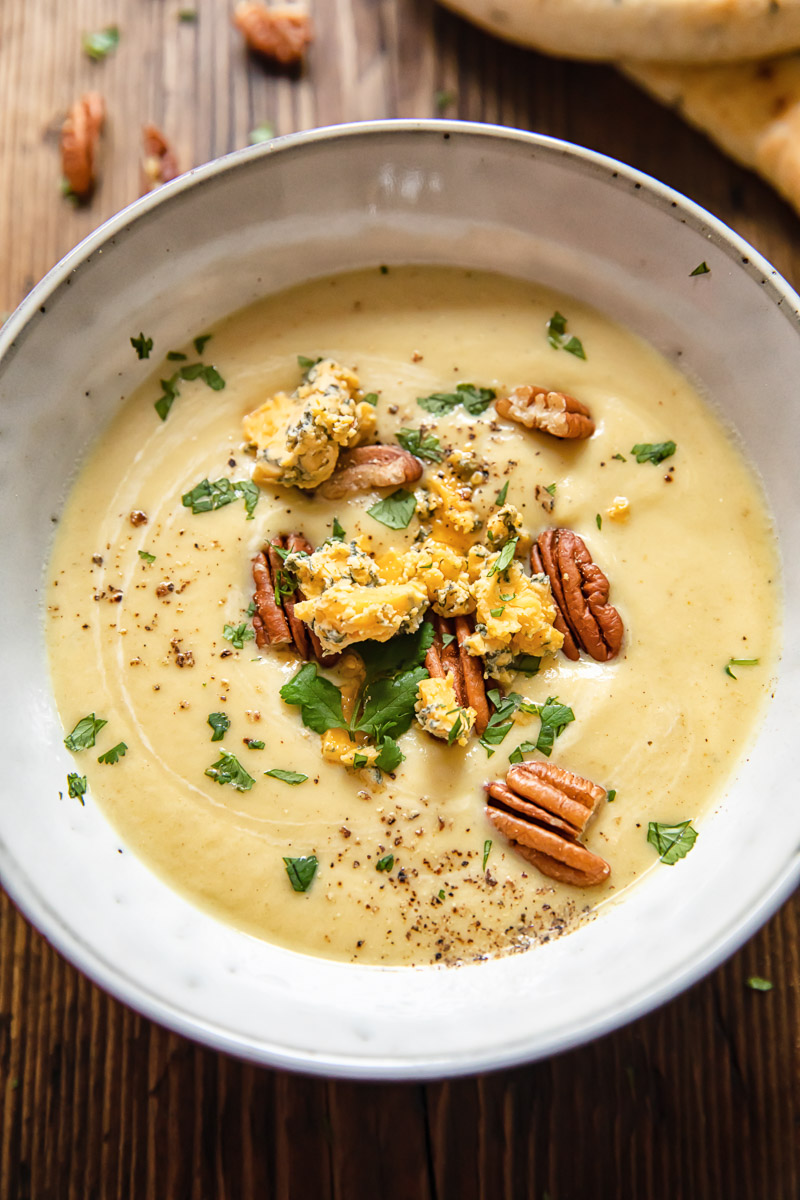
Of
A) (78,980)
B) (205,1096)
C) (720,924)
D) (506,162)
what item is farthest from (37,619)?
(720,924)

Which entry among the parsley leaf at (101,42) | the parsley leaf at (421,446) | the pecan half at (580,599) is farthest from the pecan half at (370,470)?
the parsley leaf at (101,42)

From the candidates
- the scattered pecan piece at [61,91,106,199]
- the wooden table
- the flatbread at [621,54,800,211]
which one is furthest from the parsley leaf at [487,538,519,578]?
the scattered pecan piece at [61,91,106,199]

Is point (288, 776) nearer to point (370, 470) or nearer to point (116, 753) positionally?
point (116, 753)

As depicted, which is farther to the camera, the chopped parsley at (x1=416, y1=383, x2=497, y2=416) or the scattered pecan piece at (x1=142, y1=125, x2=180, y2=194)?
the scattered pecan piece at (x1=142, y1=125, x2=180, y2=194)

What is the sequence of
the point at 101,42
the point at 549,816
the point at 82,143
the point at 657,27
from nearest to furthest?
the point at 549,816, the point at 657,27, the point at 82,143, the point at 101,42

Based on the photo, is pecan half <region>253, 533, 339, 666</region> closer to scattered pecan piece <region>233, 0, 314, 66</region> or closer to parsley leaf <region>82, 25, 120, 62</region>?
scattered pecan piece <region>233, 0, 314, 66</region>

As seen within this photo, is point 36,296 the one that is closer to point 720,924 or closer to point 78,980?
point 78,980

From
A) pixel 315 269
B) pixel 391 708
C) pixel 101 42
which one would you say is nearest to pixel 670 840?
pixel 391 708

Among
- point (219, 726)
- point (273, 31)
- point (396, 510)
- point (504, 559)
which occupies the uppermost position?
point (273, 31)
